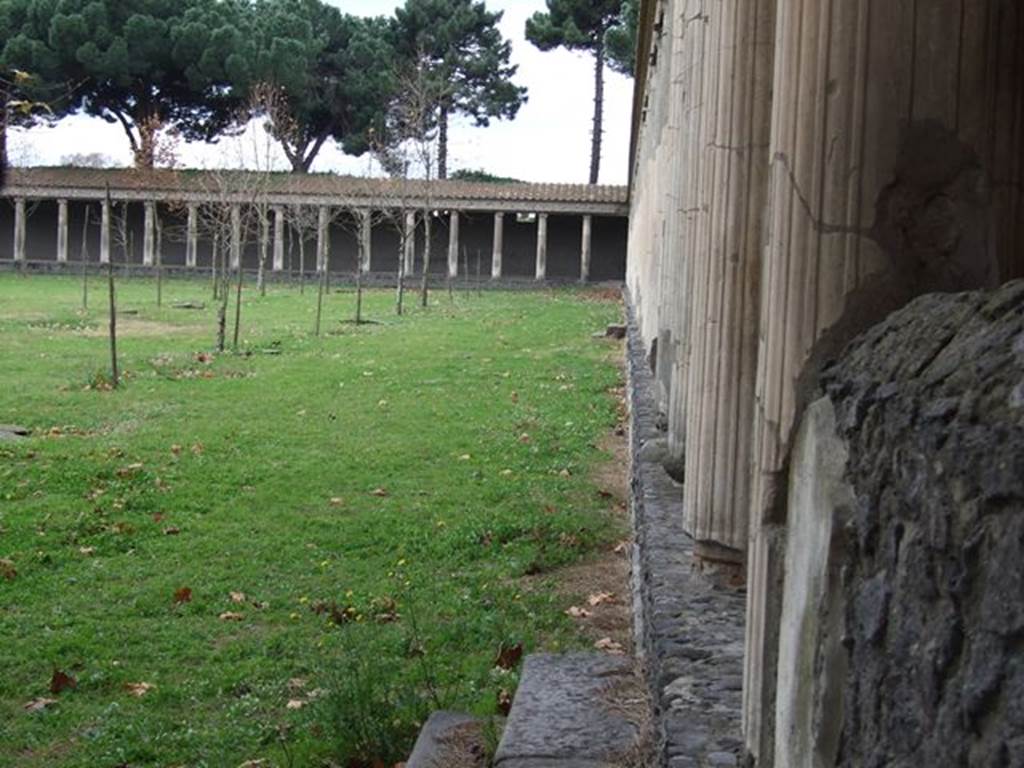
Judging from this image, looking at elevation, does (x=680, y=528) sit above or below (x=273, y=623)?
above

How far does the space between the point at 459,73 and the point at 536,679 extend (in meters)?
59.3

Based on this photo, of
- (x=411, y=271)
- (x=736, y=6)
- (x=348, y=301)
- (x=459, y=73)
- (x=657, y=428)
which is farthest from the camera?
(x=459, y=73)

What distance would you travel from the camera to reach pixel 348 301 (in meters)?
36.5

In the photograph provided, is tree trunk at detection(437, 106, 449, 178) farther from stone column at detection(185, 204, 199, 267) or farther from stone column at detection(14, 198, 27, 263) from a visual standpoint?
stone column at detection(14, 198, 27, 263)

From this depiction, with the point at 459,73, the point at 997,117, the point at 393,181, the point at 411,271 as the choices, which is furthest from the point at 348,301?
the point at 997,117

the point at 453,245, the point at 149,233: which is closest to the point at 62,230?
the point at 149,233

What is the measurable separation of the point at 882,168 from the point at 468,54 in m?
62.0

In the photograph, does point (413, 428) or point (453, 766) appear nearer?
point (453, 766)

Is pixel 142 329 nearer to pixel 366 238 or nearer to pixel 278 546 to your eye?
pixel 278 546

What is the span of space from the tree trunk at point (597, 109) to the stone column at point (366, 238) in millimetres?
15036

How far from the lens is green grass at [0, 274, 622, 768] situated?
547cm

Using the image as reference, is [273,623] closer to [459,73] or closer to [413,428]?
[413,428]

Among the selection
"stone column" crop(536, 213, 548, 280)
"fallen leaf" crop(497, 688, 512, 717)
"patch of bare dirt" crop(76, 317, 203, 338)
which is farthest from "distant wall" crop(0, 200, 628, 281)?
"fallen leaf" crop(497, 688, 512, 717)

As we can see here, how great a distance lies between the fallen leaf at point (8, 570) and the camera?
25.1ft
